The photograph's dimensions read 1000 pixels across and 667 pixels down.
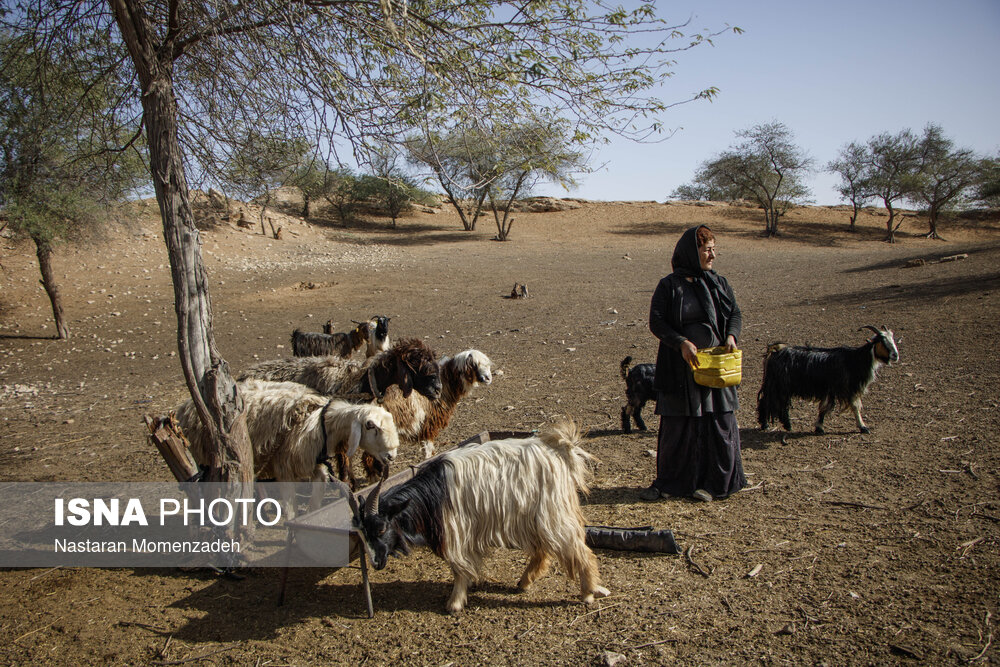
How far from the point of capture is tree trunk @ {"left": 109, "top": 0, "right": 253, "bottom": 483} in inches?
164

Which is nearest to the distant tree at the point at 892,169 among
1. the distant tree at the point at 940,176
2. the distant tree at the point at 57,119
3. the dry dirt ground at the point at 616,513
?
the distant tree at the point at 940,176

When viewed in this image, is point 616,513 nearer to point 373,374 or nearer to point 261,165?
point 373,374

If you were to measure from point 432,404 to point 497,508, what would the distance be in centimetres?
291

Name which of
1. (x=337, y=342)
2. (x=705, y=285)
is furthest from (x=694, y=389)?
(x=337, y=342)

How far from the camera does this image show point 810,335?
36.1ft

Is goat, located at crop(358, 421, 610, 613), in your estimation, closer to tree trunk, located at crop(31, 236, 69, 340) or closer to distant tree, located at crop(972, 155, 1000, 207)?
tree trunk, located at crop(31, 236, 69, 340)

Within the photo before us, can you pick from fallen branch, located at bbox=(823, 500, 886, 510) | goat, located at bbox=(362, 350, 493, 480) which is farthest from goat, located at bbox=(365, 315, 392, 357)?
fallen branch, located at bbox=(823, 500, 886, 510)

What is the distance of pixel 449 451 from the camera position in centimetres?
380

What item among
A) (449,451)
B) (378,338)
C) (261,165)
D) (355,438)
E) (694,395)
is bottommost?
(378,338)

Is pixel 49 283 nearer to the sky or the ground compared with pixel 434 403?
nearer to the sky

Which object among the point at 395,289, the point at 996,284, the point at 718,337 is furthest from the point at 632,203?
the point at 718,337

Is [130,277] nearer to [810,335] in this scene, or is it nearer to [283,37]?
[283,37]

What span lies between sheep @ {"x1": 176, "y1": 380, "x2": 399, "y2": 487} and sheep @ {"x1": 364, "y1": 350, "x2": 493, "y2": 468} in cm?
60

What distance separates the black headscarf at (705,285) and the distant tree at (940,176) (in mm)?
38082
